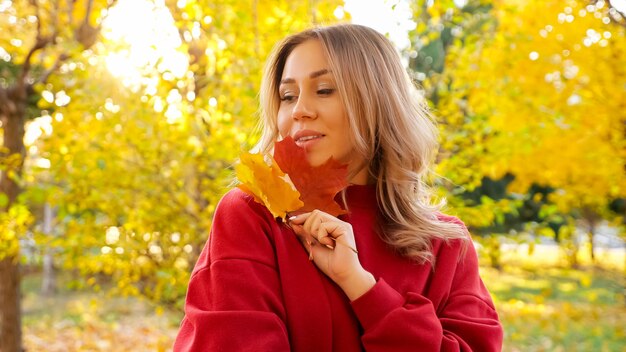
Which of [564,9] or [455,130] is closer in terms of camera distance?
[455,130]

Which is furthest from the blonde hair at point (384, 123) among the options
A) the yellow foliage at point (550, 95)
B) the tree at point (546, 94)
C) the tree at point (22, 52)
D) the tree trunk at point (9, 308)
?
the tree trunk at point (9, 308)

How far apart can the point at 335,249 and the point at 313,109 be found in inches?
14.1

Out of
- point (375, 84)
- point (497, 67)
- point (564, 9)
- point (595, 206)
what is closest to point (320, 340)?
point (375, 84)

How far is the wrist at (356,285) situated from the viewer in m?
1.45

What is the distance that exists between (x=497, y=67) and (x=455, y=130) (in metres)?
0.88

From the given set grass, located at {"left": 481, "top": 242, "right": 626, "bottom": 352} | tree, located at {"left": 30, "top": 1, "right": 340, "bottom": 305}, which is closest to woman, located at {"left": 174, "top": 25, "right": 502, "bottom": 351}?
tree, located at {"left": 30, "top": 1, "right": 340, "bottom": 305}

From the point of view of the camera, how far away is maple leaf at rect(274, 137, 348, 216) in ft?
4.75

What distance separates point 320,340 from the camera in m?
1.44

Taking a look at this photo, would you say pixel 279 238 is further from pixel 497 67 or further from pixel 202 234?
pixel 497 67

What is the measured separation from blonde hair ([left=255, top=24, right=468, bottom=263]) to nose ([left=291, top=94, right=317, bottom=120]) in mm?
86

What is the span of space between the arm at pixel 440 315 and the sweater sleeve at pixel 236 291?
198 millimetres

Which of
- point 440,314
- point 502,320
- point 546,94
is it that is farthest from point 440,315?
point 502,320

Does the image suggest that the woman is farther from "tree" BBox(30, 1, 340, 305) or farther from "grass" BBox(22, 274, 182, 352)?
"grass" BBox(22, 274, 182, 352)

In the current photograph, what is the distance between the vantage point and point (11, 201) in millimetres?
4891
